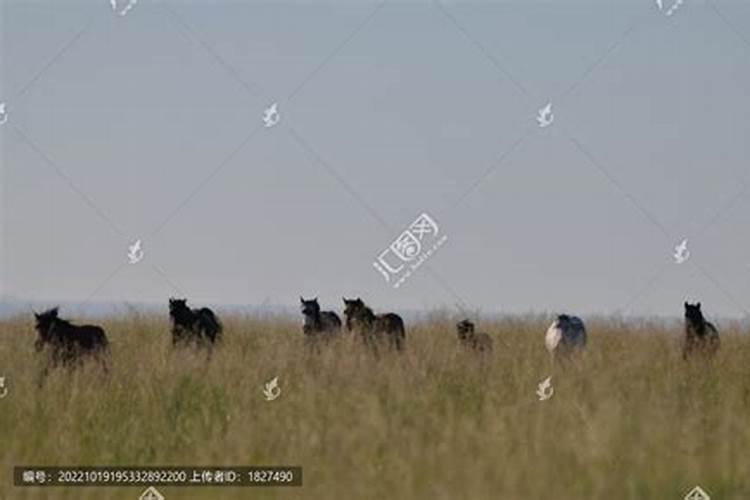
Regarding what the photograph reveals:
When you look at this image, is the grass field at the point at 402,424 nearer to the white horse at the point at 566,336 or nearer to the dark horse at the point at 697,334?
the dark horse at the point at 697,334

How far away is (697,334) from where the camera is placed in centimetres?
1355

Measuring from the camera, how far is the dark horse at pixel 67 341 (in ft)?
36.8

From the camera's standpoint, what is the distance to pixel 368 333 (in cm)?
1432

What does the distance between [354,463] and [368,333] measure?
7.40 metres

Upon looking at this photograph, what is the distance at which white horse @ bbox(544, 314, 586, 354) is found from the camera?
14.0 meters
